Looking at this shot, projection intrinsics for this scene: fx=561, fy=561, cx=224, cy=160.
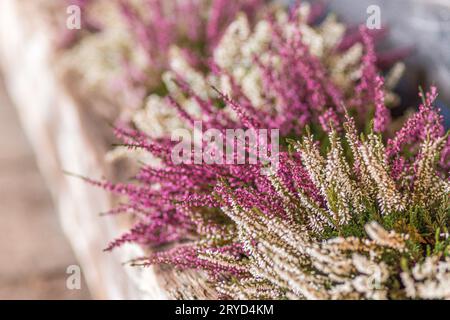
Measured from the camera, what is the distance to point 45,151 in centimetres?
268

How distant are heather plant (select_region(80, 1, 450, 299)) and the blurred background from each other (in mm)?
354

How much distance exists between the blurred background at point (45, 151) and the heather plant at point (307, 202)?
14.0 inches

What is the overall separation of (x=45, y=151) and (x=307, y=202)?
195 centimetres

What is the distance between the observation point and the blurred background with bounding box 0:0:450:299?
5.52ft

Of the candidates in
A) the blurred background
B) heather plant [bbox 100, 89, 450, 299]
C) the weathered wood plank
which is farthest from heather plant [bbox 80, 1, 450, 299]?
the blurred background

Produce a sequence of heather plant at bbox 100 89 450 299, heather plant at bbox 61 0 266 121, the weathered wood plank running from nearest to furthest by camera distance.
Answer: heather plant at bbox 100 89 450 299 < the weathered wood plank < heather plant at bbox 61 0 266 121

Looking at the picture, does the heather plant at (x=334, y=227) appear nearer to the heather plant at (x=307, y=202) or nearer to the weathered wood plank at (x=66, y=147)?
the heather plant at (x=307, y=202)

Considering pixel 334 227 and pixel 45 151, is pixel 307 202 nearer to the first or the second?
pixel 334 227

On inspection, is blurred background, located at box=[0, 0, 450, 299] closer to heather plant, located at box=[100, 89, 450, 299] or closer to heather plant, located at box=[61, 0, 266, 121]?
heather plant, located at box=[61, 0, 266, 121]

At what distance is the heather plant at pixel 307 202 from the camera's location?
2.86ft

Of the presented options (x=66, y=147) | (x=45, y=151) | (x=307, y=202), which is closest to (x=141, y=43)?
(x=66, y=147)

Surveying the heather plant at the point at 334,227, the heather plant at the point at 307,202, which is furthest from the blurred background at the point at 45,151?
the heather plant at the point at 334,227

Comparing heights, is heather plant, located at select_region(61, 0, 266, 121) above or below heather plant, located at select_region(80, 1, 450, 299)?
above
